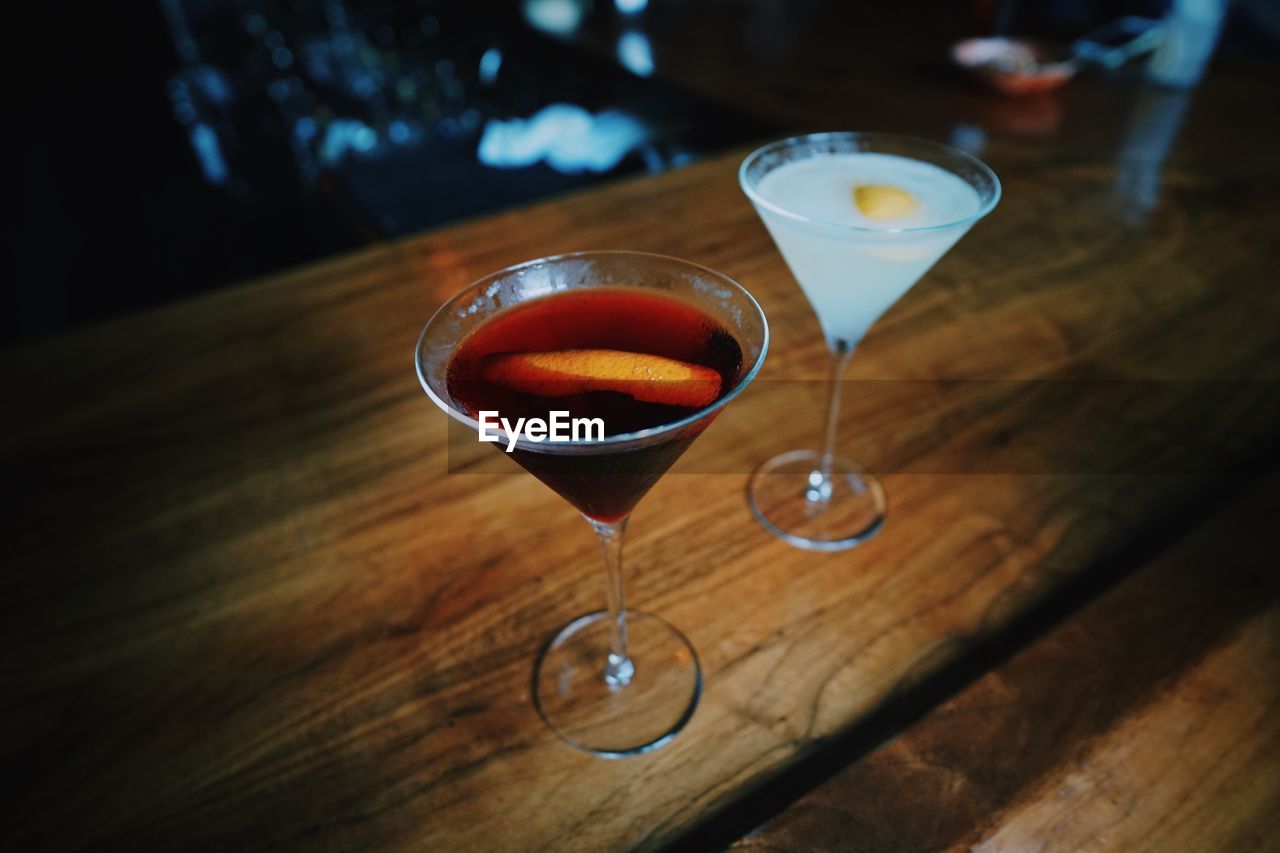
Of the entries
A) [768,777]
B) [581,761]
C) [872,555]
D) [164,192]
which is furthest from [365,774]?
[164,192]

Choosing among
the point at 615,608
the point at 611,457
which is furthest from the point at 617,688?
the point at 611,457

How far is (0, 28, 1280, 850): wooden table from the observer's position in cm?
73

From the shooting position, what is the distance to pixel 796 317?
1340mm

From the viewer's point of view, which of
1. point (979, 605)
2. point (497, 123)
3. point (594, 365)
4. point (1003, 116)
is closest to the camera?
point (594, 365)

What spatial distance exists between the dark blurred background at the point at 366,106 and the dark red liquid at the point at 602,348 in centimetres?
164

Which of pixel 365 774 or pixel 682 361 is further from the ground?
pixel 682 361

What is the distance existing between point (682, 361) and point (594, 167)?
219 centimetres

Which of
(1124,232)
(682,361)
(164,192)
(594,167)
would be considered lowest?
(164,192)

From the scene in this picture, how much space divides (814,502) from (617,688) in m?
0.35

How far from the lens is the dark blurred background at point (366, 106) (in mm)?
2576

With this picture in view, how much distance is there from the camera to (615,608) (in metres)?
0.83

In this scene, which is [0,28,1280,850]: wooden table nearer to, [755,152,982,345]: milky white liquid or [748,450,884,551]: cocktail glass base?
[748,450,884,551]: cocktail glass base

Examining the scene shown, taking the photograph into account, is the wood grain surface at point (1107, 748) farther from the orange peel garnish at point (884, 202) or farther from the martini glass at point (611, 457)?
the orange peel garnish at point (884, 202)

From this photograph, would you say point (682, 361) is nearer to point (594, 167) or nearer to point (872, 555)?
point (872, 555)
